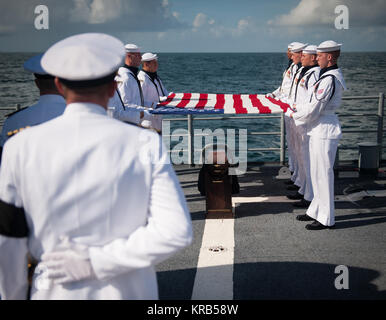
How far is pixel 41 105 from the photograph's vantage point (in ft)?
9.42

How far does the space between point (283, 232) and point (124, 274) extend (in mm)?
4292

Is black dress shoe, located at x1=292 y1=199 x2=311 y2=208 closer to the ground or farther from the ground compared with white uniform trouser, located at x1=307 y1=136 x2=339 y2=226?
closer to the ground

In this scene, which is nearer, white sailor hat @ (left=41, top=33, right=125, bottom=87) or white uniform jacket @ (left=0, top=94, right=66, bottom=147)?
white sailor hat @ (left=41, top=33, right=125, bottom=87)

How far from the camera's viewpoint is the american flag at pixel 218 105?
6902mm

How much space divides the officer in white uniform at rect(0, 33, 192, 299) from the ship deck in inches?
101

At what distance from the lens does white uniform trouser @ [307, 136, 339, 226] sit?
600 centimetres

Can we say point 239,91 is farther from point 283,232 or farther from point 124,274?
point 124,274

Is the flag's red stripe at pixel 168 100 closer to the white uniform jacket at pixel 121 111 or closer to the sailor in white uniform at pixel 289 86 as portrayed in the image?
the white uniform jacket at pixel 121 111

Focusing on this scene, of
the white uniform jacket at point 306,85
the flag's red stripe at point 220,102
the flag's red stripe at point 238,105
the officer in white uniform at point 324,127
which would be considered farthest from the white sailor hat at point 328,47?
the flag's red stripe at point 220,102

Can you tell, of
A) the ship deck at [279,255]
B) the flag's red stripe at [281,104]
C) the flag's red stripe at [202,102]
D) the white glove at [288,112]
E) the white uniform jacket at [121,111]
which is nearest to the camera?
the ship deck at [279,255]

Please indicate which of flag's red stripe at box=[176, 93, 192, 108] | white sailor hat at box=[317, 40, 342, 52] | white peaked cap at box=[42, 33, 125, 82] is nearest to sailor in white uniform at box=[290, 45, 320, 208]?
white sailor hat at box=[317, 40, 342, 52]

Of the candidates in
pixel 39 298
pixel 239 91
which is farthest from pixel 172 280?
pixel 239 91

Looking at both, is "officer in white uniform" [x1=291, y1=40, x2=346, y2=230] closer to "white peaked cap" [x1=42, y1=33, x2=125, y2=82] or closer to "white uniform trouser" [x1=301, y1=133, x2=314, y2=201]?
"white uniform trouser" [x1=301, y1=133, x2=314, y2=201]

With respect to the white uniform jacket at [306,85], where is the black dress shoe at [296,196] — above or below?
below
